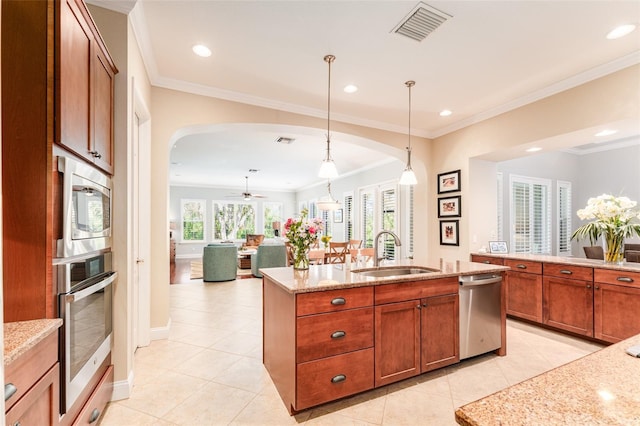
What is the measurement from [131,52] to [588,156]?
859cm

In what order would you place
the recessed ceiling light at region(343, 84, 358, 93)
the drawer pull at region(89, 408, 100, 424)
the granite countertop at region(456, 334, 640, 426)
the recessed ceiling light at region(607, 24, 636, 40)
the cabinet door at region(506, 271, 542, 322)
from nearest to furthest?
the granite countertop at region(456, 334, 640, 426) → the drawer pull at region(89, 408, 100, 424) → the recessed ceiling light at region(607, 24, 636, 40) → the recessed ceiling light at region(343, 84, 358, 93) → the cabinet door at region(506, 271, 542, 322)

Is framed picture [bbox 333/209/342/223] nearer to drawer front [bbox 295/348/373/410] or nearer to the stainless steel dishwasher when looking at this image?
the stainless steel dishwasher

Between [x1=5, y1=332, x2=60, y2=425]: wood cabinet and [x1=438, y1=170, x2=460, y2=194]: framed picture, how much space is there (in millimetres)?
4773

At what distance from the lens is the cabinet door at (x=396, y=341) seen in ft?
7.40

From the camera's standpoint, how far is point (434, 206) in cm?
511

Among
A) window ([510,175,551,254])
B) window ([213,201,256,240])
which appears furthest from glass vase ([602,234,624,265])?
window ([213,201,256,240])

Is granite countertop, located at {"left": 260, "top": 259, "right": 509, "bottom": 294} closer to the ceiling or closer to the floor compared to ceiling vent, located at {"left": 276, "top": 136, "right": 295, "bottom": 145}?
closer to the floor

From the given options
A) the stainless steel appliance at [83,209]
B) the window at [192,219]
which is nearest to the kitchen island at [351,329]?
the stainless steel appliance at [83,209]

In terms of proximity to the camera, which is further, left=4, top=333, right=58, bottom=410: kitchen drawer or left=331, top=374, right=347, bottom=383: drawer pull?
left=331, top=374, right=347, bottom=383: drawer pull

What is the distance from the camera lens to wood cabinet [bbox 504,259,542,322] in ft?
12.1

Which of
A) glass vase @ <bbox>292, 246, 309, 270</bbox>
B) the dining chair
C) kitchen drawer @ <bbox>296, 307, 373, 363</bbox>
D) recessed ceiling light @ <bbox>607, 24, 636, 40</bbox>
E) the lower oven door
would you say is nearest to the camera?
the lower oven door

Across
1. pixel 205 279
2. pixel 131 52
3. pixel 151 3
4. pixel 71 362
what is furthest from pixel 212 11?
pixel 205 279

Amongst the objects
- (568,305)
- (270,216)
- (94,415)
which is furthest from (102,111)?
(270,216)

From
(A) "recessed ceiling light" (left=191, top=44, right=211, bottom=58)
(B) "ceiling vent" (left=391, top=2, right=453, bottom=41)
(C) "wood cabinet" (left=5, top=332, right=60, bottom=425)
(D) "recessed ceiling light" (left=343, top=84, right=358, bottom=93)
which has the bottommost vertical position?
(C) "wood cabinet" (left=5, top=332, right=60, bottom=425)
